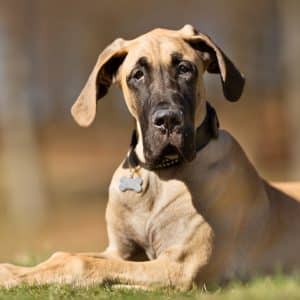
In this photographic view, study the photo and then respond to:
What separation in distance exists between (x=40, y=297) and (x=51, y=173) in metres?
19.9

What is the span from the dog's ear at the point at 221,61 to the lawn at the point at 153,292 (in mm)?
1164

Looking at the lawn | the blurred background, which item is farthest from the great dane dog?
the blurred background

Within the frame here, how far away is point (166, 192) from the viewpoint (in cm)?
589

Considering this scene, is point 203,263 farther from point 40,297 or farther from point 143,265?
point 40,297

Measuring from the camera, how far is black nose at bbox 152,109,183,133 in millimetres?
5582

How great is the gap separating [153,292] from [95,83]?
4.33ft

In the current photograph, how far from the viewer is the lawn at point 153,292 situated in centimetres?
507

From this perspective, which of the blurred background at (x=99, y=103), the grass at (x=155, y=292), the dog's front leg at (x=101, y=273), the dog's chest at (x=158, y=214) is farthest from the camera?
the blurred background at (x=99, y=103)

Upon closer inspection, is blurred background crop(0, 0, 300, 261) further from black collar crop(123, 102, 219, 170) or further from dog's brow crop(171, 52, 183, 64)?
dog's brow crop(171, 52, 183, 64)

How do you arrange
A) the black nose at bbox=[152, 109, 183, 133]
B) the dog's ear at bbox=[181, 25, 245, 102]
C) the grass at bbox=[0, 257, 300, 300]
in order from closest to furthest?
the grass at bbox=[0, 257, 300, 300] < the black nose at bbox=[152, 109, 183, 133] < the dog's ear at bbox=[181, 25, 245, 102]

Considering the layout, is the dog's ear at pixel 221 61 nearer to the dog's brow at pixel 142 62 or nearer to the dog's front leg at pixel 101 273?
the dog's brow at pixel 142 62

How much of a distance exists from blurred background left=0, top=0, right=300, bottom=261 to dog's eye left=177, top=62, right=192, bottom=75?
29.5 feet

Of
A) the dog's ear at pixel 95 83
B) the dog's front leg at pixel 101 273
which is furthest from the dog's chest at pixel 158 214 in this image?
the dog's ear at pixel 95 83

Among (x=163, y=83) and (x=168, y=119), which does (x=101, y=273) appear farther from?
(x=163, y=83)
